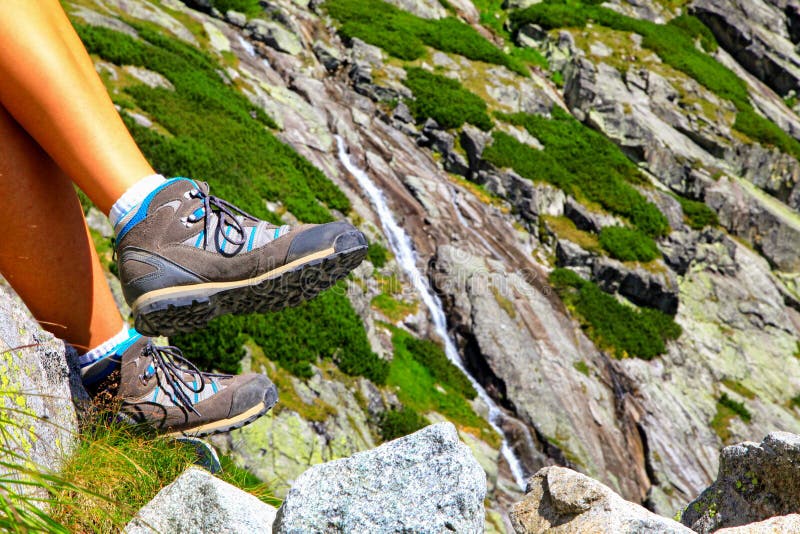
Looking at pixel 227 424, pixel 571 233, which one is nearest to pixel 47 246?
pixel 227 424

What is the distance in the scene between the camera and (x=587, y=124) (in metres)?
29.7

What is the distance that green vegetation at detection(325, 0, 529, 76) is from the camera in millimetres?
27891

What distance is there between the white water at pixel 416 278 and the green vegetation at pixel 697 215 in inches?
567

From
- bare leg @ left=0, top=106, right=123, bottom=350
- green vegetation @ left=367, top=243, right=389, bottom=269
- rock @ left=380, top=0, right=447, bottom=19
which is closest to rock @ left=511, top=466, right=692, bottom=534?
bare leg @ left=0, top=106, right=123, bottom=350

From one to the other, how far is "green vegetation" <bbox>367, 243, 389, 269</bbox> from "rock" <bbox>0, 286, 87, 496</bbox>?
12.0 metres

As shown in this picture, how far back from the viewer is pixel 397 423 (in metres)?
11.0

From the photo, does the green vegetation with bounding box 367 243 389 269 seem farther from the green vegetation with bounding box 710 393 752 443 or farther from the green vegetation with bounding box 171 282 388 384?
the green vegetation with bounding box 710 393 752 443

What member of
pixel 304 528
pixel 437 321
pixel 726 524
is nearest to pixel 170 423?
pixel 304 528

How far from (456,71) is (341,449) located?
2200 centimetres

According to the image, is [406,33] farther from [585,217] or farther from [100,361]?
[100,361]

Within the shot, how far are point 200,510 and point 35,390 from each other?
900mm

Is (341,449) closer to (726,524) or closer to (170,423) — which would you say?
(170,423)

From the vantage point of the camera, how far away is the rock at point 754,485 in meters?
2.66

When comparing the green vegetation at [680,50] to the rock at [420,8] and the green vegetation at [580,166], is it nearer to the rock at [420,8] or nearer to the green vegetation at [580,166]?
the rock at [420,8]
